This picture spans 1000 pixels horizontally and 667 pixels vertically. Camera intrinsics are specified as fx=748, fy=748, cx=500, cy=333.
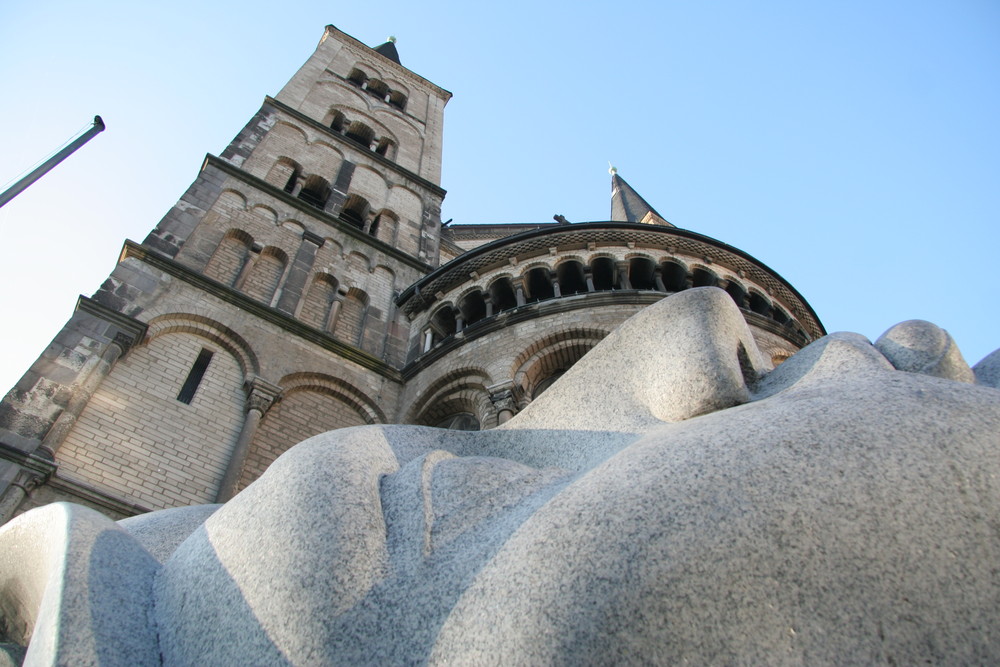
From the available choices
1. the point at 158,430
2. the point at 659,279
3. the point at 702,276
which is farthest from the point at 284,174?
the point at 702,276

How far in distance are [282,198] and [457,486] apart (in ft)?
49.6

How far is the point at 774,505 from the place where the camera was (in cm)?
194

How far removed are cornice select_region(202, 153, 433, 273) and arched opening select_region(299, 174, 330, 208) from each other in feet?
5.36

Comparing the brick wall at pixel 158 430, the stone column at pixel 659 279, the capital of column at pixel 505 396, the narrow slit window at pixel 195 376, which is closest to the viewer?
the brick wall at pixel 158 430

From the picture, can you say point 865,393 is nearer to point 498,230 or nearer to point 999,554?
point 999,554

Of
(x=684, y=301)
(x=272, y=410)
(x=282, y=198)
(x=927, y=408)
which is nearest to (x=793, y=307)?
(x=272, y=410)

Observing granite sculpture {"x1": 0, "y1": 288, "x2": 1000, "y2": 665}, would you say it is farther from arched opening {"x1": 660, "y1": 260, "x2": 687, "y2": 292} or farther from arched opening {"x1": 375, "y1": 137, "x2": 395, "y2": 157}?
arched opening {"x1": 375, "y1": 137, "x2": 395, "y2": 157}

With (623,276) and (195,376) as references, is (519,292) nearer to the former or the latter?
(623,276)

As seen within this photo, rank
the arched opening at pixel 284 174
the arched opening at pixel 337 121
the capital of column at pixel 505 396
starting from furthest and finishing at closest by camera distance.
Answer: the arched opening at pixel 337 121
the arched opening at pixel 284 174
the capital of column at pixel 505 396

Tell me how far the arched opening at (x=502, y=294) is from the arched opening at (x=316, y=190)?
257 inches

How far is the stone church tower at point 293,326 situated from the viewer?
898 cm

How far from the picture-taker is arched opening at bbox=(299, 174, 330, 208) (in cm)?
1832

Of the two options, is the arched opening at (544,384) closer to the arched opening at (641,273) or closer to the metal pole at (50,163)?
the arched opening at (641,273)

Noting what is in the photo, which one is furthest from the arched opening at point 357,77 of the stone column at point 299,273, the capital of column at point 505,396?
the capital of column at point 505,396
